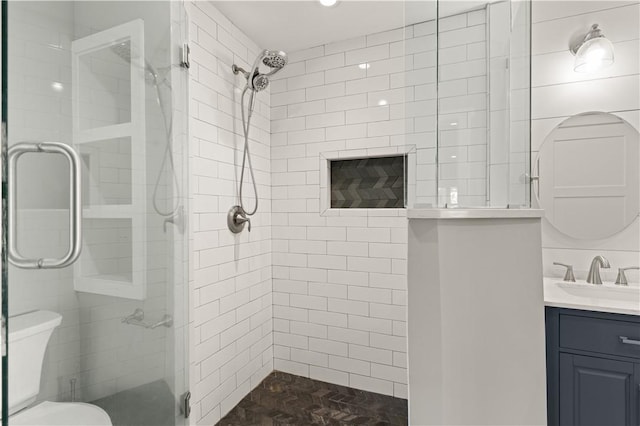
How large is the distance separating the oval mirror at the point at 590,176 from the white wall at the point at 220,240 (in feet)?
6.22

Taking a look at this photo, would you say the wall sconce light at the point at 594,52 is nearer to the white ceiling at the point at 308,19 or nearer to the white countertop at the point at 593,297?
the white ceiling at the point at 308,19

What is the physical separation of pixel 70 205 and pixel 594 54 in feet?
7.95

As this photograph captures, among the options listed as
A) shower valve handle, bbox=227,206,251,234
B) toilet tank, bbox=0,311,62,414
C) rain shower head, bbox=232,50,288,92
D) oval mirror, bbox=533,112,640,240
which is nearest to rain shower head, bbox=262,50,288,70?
rain shower head, bbox=232,50,288,92

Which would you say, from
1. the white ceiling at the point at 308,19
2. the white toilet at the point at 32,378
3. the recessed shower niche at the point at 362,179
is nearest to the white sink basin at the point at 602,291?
the recessed shower niche at the point at 362,179

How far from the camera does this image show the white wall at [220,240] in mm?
1945

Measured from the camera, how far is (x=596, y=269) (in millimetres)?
1694

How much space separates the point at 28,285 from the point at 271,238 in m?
1.99

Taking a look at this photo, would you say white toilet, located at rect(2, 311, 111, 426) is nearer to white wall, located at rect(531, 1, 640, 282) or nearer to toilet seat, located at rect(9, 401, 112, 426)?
toilet seat, located at rect(9, 401, 112, 426)

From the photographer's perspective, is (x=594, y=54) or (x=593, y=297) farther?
(x=594, y=54)

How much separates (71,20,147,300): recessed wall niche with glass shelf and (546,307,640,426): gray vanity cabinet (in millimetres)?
1664

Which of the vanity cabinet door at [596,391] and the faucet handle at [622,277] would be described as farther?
the faucet handle at [622,277]

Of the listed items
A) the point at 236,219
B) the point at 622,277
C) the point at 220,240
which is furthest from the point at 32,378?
the point at 622,277

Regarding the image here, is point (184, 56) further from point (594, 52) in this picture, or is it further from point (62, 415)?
point (594, 52)

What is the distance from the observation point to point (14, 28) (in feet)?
2.38
